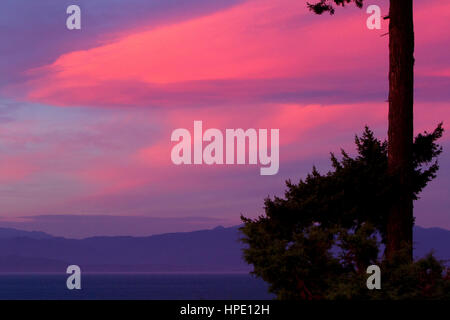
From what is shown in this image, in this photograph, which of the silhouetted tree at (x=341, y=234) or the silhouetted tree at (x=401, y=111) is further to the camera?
the silhouetted tree at (x=401, y=111)

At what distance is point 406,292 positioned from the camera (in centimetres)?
2173

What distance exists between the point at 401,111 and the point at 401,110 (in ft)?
0.10

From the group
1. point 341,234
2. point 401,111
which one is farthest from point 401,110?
point 341,234

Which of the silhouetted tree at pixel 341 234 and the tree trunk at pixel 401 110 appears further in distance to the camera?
the tree trunk at pixel 401 110

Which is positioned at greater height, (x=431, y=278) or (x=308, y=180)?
(x=308, y=180)

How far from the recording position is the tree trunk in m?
25.8

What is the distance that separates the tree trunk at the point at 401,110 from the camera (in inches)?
1014

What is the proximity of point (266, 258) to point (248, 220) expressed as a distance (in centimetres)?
253

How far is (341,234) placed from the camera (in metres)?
23.1

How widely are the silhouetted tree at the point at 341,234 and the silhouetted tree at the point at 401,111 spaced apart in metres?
0.30

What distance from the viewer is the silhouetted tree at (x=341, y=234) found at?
72.1ft

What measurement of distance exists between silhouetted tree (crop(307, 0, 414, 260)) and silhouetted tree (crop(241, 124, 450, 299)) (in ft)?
0.98
